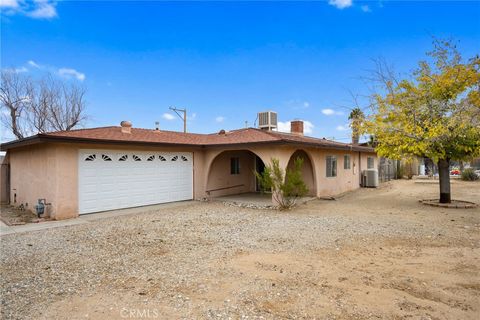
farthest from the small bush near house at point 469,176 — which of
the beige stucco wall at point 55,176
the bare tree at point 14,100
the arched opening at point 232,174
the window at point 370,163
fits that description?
the bare tree at point 14,100

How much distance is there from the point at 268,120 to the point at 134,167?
8.85 meters

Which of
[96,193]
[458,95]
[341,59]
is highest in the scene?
[341,59]

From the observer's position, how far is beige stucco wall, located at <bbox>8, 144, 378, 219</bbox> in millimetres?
9516

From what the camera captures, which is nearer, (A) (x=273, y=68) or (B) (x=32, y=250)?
(B) (x=32, y=250)

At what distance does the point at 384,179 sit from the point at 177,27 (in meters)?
18.9

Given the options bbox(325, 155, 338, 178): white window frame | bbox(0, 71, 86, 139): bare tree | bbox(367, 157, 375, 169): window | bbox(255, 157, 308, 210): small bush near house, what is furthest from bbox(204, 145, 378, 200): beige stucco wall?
bbox(0, 71, 86, 139): bare tree

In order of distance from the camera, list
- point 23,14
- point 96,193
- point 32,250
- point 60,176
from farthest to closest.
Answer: point 23,14, point 96,193, point 60,176, point 32,250

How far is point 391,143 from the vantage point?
37.9 ft

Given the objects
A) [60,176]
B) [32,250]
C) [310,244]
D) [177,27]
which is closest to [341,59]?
[177,27]

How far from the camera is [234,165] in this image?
16.1m

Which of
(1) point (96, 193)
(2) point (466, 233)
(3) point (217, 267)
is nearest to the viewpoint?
(3) point (217, 267)

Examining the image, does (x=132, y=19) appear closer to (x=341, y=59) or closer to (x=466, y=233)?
(x=341, y=59)

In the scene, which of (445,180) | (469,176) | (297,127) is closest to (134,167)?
(297,127)

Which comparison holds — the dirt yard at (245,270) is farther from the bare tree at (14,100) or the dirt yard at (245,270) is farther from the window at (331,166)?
the bare tree at (14,100)
